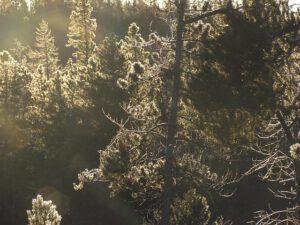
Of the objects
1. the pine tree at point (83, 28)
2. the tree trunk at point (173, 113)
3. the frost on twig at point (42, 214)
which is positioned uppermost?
the pine tree at point (83, 28)

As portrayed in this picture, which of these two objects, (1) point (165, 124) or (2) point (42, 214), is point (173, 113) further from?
(2) point (42, 214)

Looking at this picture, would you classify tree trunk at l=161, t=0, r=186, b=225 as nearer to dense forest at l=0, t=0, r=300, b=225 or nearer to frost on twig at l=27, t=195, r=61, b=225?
dense forest at l=0, t=0, r=300, b=225

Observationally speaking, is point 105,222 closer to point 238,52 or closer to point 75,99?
point 75,99

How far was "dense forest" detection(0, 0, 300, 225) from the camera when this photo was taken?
12578mm

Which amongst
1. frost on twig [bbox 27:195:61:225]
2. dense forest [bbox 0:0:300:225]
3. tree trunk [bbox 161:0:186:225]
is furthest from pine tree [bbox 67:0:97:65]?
frost on twig [bbox 27:195:61:225]

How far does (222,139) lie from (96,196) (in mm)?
19922

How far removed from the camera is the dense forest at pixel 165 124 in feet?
41.3

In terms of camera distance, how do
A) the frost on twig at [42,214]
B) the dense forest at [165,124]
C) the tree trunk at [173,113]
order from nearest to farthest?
the frost on twig at [42,214] → the dense forest at [165,124] → the tree trunk at [173,113]

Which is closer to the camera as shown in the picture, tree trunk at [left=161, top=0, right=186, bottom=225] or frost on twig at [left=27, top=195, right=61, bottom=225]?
frost on twig at [left=27, top=195, right=61, bottom=225]

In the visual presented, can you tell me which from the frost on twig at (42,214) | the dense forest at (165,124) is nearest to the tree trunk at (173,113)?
the dense forest at (165,124)

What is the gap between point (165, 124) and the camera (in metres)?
13.4

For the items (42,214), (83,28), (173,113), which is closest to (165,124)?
(173,113)

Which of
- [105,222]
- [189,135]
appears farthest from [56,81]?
[189,135]

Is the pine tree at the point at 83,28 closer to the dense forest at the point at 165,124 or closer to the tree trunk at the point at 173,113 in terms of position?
the dense forest at the point at 165,124
